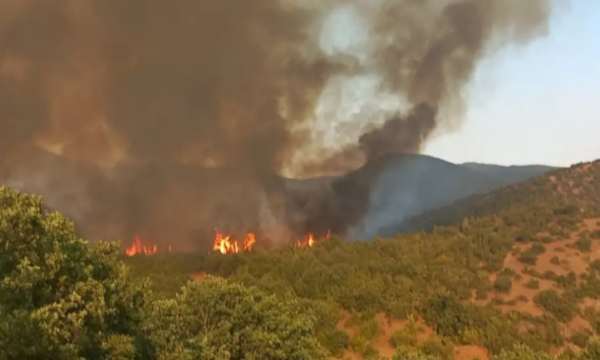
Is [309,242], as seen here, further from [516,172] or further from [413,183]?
[516,172]

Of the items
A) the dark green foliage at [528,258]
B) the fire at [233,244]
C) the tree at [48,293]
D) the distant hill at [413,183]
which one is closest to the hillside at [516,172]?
the distant hill at [413,183]

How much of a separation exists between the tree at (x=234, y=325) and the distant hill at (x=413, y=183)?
76.9 meters

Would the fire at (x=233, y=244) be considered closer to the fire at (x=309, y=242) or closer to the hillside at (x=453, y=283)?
the fire at (x=309, y=242)

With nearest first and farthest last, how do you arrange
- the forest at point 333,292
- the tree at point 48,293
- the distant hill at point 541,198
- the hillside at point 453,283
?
the tree at point 48,293, the forest at point 333,292, the hillside at point 453,283, the distant hill at point 541,198

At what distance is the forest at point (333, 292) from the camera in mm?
10781

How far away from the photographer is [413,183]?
5974 inches

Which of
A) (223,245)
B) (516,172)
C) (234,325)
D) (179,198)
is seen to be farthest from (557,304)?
(516,172)

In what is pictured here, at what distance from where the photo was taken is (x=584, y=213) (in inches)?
2391

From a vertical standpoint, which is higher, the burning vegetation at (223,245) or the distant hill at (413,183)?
the distant hill at (413,183)

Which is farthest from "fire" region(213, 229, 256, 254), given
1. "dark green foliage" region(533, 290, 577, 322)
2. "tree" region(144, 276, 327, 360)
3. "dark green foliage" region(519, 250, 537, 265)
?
"tree" region(144, 276, 327, 360)

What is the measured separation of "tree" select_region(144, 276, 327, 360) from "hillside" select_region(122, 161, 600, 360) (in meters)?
7.23

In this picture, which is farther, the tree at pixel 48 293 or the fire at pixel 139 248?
the fire at pixel 139 248

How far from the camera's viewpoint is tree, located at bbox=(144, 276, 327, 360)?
56.0 ft

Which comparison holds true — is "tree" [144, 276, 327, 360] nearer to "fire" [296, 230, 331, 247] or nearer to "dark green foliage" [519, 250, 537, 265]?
"dark green foliage" [519, 250, 537, 265]
